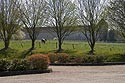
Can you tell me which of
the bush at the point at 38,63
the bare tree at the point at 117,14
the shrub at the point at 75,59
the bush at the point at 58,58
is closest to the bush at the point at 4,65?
the bush at the point at 38,63

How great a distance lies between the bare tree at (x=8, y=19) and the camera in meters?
48.5

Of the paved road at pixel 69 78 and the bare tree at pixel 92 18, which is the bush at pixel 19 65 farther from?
the bare tree at pixel 92 18

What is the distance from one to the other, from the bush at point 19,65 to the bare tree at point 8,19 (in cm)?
2798

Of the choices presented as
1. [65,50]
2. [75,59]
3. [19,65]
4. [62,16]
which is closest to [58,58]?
[75,59]

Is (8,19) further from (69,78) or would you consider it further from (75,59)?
(69,78)

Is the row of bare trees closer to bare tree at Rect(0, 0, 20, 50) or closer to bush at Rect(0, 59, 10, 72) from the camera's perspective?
bare tree at Rect(0, 0, 20, 50)

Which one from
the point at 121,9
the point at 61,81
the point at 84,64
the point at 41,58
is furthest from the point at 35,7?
the point at 61,81

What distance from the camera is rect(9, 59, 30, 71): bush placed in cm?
2047

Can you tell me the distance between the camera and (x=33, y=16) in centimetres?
4875

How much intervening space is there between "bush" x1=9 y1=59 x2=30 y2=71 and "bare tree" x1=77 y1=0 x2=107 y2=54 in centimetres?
2334

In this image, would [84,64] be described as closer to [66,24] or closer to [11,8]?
[66,24]

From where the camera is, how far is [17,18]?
160ft

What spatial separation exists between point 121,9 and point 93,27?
614 cm

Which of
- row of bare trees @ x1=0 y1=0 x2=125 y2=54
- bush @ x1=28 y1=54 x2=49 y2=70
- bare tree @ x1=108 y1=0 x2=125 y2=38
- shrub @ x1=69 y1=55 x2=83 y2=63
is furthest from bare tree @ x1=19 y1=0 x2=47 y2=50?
bush @ x1=28 y1=54 x2=49 y2=70
